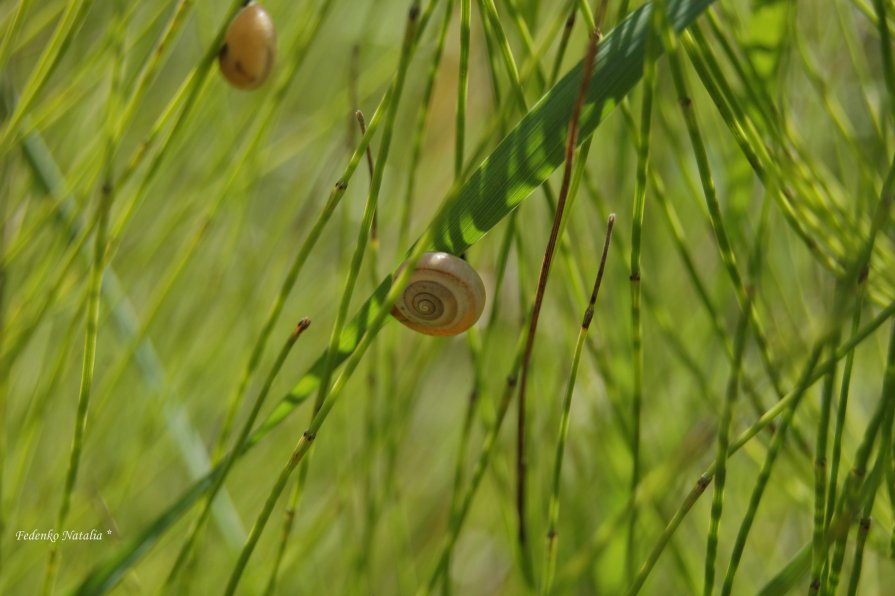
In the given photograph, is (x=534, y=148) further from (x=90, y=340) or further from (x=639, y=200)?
(x=90, y=340)

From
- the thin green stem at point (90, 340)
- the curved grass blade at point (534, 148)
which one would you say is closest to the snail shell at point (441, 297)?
the curved grass blade at point (534, 148)

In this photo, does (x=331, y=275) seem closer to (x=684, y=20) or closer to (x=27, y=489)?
(x=27, y=489)

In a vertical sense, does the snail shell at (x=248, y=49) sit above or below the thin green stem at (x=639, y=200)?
above

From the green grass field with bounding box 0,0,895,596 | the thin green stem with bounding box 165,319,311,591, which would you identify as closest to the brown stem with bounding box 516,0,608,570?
the green grass field with bounding box 0,0,895,596

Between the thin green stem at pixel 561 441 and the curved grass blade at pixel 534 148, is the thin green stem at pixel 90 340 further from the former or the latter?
the thin green stem at pixel 561 441

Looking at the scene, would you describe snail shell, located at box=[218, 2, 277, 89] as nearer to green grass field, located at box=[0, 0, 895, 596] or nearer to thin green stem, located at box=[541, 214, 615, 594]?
green grass field, located at box=[0, 0, 895, 596]

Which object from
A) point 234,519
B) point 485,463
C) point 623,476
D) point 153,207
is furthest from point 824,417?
point 153,207
